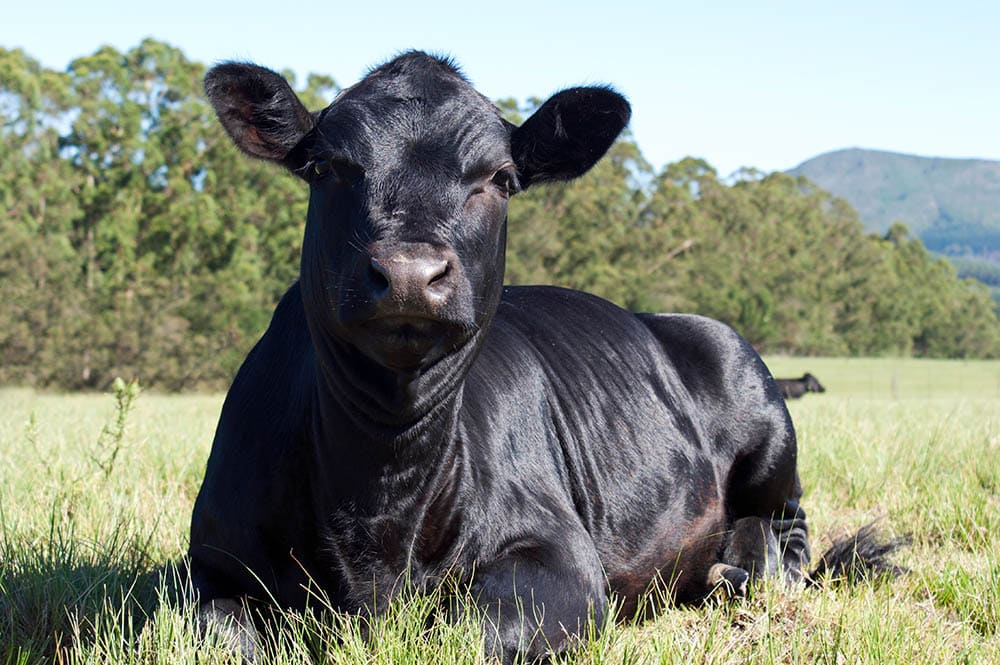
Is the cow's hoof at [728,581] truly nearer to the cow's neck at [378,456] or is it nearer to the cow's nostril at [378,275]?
the cow's neck at [378,456]

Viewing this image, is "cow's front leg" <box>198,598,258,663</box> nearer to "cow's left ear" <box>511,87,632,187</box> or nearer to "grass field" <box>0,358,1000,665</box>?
"grass field" <box>0,358,1000,665</box>

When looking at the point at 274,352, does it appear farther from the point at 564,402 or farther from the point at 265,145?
the point at 564,402

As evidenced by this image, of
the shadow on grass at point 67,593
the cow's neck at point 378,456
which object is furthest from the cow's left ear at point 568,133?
the shadow on grass at point 67,593

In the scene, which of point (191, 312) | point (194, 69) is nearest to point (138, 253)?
point (191, 312)

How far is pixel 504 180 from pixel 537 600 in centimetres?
140

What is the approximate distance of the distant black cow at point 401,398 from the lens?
2.98 metres

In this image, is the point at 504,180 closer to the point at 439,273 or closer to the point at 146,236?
the point at 439,273

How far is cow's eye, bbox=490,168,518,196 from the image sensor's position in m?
3.43

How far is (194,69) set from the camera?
118ft

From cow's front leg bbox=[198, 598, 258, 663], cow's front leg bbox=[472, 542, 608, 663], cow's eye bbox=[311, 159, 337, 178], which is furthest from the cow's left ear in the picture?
cow's front leg bbox=[198, 598, 258, 663]

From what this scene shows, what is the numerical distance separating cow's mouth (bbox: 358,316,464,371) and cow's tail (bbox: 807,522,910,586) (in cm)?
213

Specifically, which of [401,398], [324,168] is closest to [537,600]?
[401,398]

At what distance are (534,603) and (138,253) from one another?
33.1m

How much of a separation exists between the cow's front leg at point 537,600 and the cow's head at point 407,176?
0.84 m
